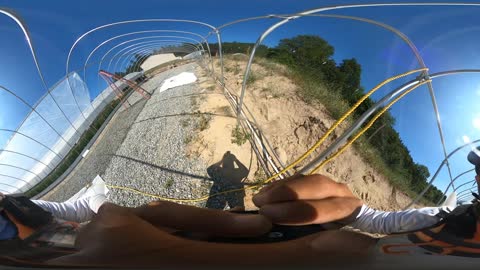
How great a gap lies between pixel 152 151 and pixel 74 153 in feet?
0.69

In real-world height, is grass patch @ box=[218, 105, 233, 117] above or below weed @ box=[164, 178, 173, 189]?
above

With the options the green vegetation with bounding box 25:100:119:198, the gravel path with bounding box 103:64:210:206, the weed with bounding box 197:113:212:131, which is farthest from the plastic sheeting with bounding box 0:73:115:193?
the weed with bounding box 197:113:212:131

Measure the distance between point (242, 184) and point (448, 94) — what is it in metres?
0.54

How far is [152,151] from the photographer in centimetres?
92

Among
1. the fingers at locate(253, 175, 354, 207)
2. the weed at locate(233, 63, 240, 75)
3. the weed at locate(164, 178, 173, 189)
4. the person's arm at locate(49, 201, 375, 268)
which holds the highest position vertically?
the weed at locate(233, 63, 240, 75)

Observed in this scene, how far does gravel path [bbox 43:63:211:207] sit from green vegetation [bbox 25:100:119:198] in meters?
0.02

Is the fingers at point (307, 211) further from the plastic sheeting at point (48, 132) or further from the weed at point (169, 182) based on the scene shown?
the plastic sheeting at point (48, 132)

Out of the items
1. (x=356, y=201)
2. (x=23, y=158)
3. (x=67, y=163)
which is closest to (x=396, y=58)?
(x=356, y=201)

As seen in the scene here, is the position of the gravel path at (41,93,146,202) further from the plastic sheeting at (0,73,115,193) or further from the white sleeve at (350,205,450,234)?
the white sleeve at (350,205,450,234)

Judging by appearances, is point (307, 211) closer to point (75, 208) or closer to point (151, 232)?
point (151, 232)

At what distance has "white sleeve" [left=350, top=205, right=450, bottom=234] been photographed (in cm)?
97

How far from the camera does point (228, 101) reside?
0.93 m

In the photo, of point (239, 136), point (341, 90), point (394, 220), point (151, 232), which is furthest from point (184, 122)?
point (394, 220)

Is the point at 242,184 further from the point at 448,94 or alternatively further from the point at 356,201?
the point at 448,94
